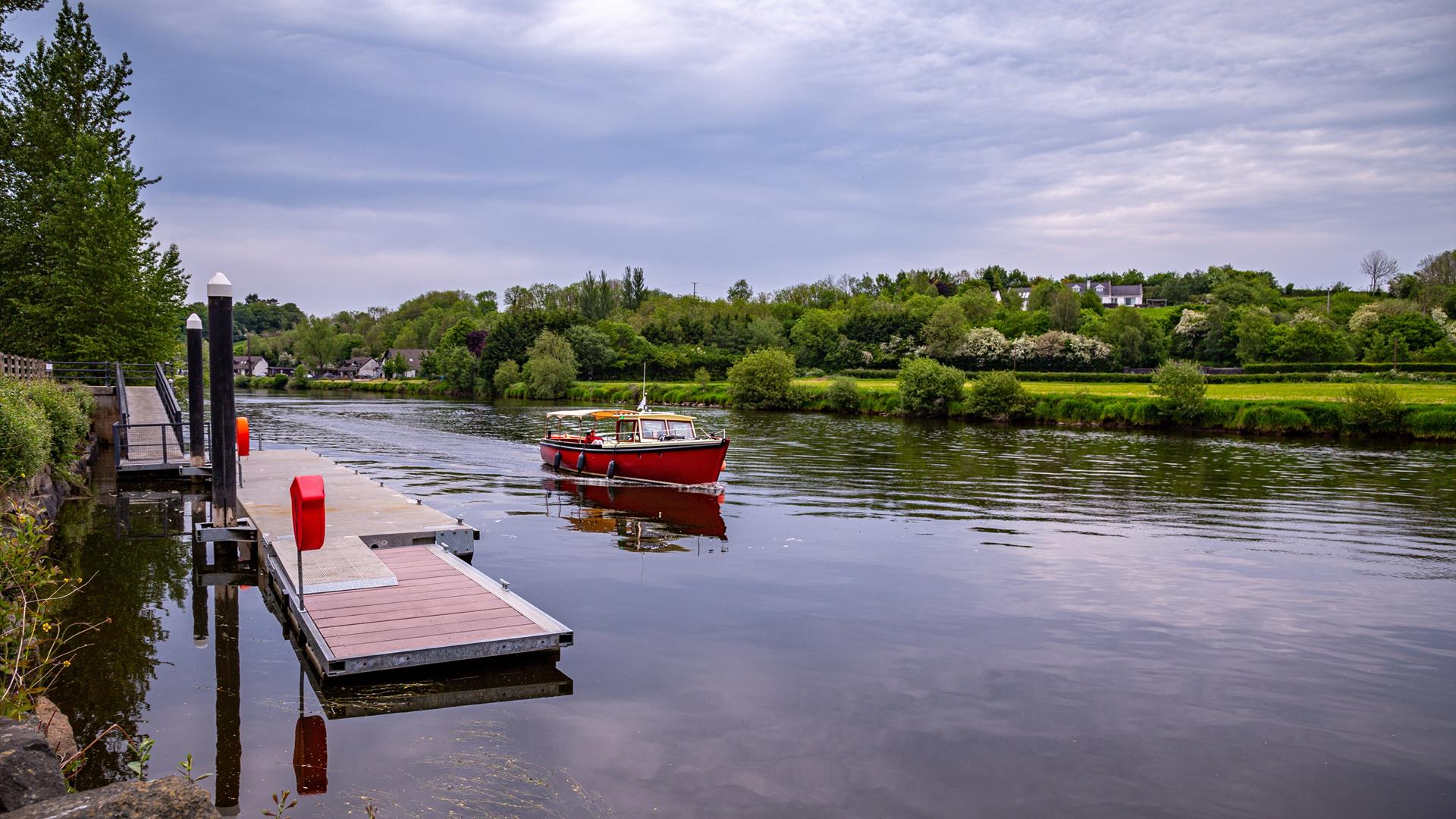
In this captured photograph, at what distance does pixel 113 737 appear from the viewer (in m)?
8.35

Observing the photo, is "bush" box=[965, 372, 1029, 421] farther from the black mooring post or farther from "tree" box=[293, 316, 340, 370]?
"tree" box=[293, 316, 340, 370]

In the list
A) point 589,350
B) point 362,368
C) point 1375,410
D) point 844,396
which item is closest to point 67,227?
point 844,396

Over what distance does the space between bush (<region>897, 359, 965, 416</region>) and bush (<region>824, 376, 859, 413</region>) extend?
4.73 metres

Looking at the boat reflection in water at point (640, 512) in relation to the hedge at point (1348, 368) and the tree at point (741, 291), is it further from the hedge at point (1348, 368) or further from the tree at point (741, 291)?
the tree at point (741, 291)

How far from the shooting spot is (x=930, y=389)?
2291 inches

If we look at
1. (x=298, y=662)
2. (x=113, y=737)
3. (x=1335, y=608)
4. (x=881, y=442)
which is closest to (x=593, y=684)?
(x=298, y=662)

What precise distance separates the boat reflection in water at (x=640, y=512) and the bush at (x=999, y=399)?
3352 centimetres

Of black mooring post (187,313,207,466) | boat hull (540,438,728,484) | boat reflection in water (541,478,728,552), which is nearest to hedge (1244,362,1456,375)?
boat hull (540,438,728,484)

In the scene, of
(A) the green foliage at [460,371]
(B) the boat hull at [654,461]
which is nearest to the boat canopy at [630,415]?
(B) the boat hull at [654,461]

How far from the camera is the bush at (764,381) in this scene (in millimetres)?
68812

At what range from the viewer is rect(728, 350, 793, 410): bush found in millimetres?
68812

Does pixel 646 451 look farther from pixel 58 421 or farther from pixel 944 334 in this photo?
pixel 944 334

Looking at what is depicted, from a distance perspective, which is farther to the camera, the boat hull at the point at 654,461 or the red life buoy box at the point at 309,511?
the boat hull at the point at 654,461

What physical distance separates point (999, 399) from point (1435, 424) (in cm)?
2064
